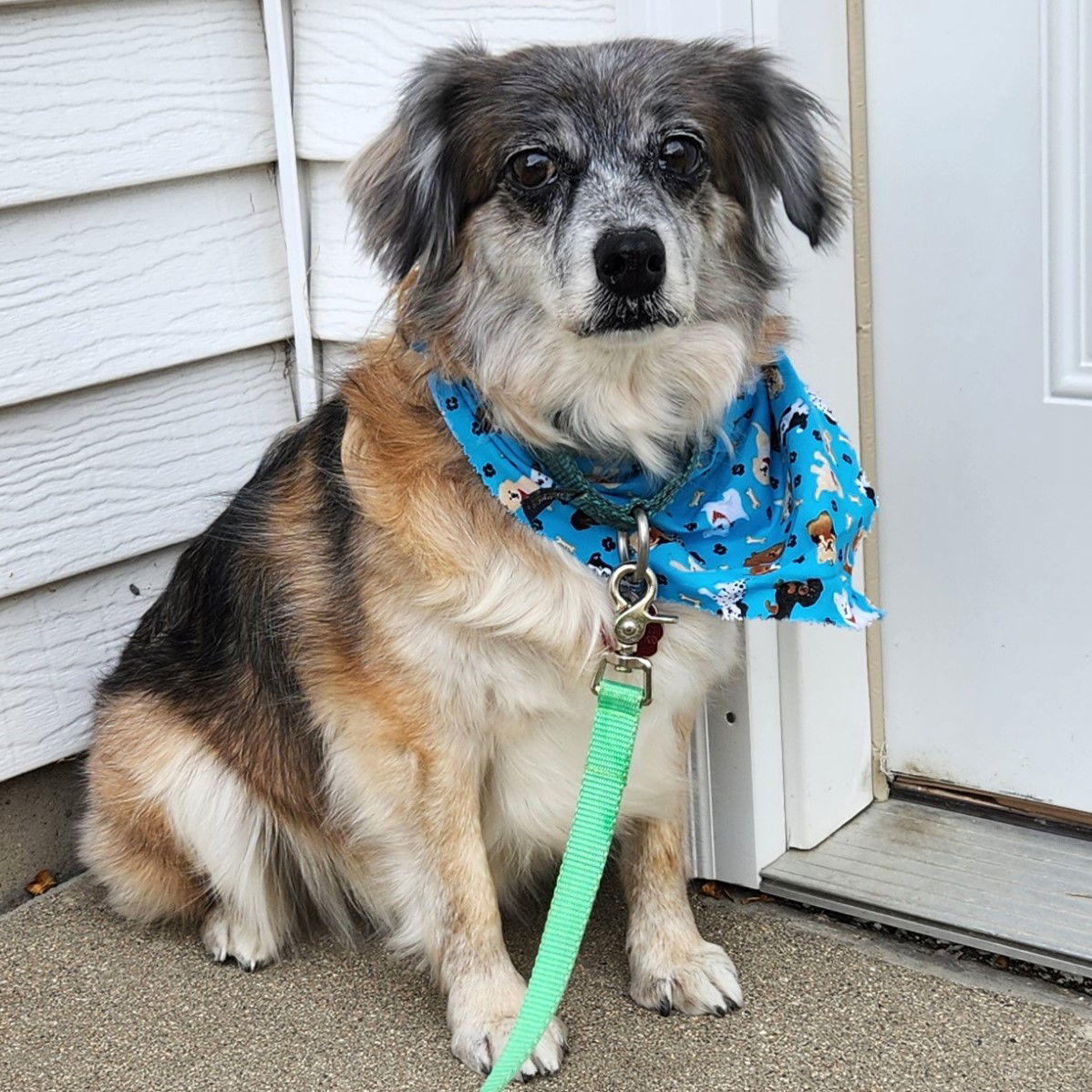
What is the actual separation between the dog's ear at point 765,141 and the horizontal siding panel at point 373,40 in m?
0.38

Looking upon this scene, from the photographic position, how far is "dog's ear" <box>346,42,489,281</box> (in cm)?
196

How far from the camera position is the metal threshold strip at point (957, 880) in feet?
7.36

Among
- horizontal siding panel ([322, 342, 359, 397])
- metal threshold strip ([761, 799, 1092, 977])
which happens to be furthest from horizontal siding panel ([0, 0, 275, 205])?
metal threshold strip ([761, 799, 1092, 977])

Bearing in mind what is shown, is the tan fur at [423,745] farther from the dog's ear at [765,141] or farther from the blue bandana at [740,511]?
the dog's ear at [765,141]

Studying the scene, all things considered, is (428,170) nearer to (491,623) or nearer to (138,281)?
(491,623)

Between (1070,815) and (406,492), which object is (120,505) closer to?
(406,492)

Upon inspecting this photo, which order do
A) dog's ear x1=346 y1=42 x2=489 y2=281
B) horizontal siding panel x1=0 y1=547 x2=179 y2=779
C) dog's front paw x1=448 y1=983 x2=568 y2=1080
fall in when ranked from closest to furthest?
dog's ear x1=346 y1=42 x2=489 y2=281
dog's front paw x1=448 y1=983 x2=568 y2=1080
horizontal siding panel x1=0 y1=547 x2=179 y2=779

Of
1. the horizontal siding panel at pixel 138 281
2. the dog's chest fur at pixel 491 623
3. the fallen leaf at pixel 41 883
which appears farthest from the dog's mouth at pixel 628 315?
the fallen leaf at pixel 41 883

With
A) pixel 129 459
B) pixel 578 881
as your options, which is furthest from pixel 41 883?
pixel 578 881

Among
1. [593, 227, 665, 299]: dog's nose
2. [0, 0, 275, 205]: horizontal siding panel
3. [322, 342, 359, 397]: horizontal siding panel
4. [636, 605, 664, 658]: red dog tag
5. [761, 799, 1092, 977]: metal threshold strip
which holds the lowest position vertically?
[761, 799, 1092, 977]: metal threshold strip

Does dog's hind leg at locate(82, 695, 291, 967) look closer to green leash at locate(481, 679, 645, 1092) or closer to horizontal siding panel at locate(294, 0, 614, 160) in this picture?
green leash at locate(481, 679, 645, 1092)

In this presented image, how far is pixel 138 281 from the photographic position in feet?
8.57

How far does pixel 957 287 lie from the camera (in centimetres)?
230

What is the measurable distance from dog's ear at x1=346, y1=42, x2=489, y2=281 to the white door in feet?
2.37
